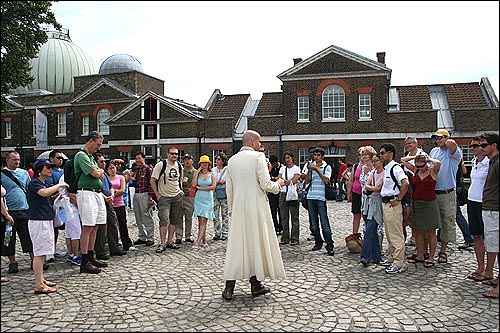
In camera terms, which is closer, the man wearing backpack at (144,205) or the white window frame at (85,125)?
the man wearing backpack at (144,205)

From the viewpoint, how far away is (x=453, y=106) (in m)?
28.8

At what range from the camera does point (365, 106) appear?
26.9 meters

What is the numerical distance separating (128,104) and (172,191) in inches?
1070

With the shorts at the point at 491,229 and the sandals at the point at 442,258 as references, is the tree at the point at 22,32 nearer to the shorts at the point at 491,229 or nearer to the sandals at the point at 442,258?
the sandals at the point at 442,258

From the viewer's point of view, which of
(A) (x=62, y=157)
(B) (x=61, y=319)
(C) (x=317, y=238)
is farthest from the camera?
(C) (x=317, y=238)

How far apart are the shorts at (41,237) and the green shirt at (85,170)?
88cm

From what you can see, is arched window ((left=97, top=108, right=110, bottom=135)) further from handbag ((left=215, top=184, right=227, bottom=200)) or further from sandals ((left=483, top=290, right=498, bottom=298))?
sandals ((left=483, top=290, right=498, bottom=298))

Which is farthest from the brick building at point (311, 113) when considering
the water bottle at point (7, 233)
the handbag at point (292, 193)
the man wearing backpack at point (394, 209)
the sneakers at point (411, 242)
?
the water bottle at point (7, 233)

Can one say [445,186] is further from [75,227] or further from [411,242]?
[75,227]

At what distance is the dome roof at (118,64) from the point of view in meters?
39.8

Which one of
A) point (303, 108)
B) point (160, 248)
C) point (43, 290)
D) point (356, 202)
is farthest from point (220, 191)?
point (303, 108)

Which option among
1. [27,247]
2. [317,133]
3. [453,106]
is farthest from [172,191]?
[453,106]

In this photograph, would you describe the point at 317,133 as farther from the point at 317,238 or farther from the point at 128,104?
the point at 317,238

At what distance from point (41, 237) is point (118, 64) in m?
37.4
